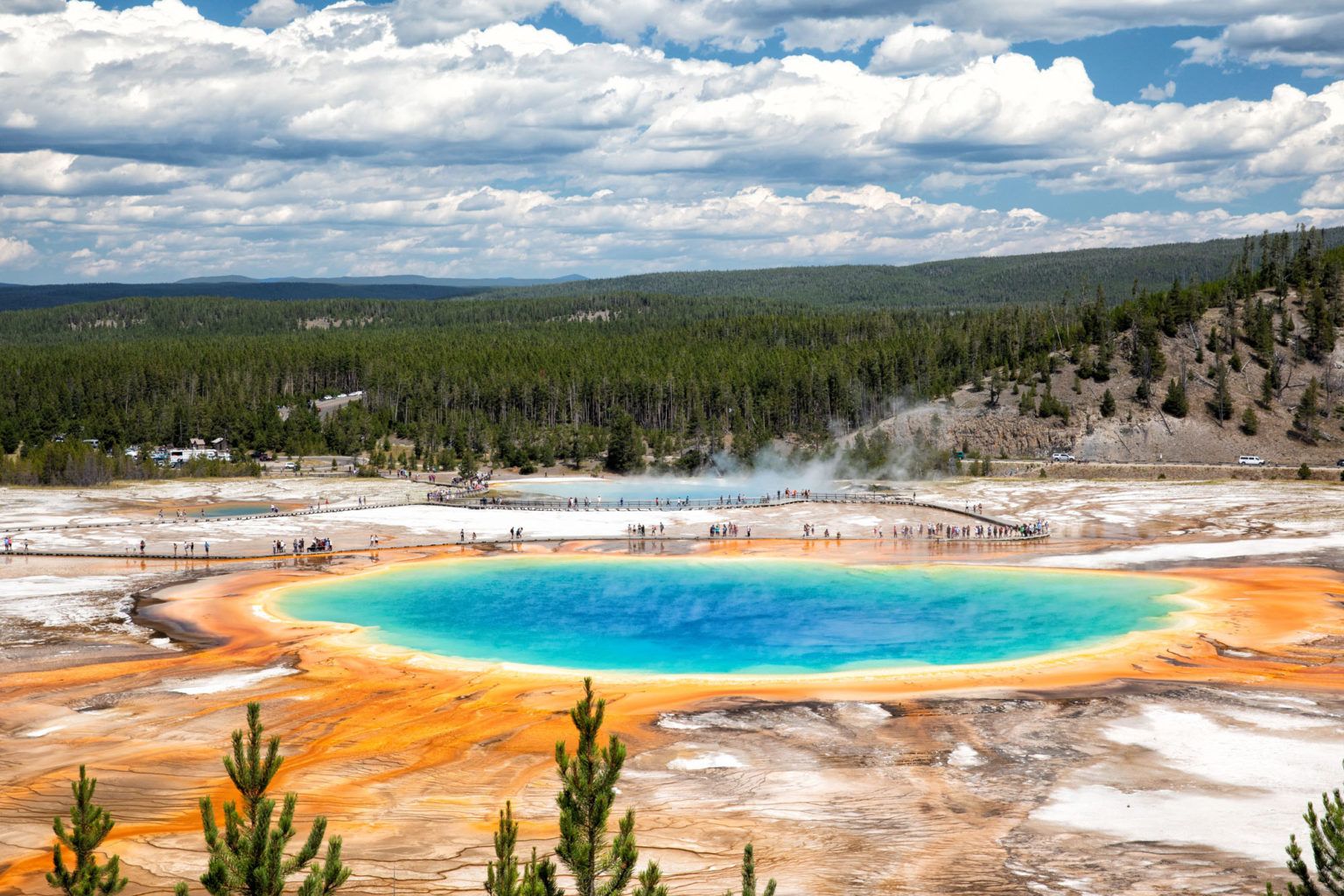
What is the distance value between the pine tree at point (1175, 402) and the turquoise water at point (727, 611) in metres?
52.8

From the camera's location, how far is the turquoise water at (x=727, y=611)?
36.1 m

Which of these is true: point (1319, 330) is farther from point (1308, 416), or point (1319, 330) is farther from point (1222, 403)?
point (1222, 403)

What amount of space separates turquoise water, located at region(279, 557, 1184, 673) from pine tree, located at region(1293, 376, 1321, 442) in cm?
5549

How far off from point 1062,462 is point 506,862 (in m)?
85.5

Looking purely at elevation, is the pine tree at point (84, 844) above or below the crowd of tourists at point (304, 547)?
above

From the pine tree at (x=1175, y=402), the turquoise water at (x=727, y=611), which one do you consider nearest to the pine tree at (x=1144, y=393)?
the pine tree at (x=1175, y=402)

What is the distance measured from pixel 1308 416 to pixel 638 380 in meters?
62.1

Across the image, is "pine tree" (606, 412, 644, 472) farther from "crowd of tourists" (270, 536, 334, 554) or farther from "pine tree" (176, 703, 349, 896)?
"pine tree" (176, 703, 349, 896)

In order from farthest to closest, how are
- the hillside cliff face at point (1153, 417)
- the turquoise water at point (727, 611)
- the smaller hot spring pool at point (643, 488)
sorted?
the hillside cliff face at point (1153, 417)
the smaller hot spring pool at point (643, 488)
the turquoise water at point (727, 611)

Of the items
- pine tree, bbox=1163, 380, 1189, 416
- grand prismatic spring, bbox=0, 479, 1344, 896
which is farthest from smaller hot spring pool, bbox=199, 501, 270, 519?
pine tree, bbox=1163, 380, 1189, 416

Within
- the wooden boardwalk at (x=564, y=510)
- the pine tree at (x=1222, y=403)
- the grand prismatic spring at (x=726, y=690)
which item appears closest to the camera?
the grand prismatic spring at (x=726, y=690)

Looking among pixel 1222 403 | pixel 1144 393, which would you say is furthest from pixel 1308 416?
pixel 1144 393

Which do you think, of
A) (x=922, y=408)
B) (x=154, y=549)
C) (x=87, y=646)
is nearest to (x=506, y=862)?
(x=87, y=646)

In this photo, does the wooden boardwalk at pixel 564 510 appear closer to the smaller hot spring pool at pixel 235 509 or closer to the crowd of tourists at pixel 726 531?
the crowd of tourists at pixel 726 531
